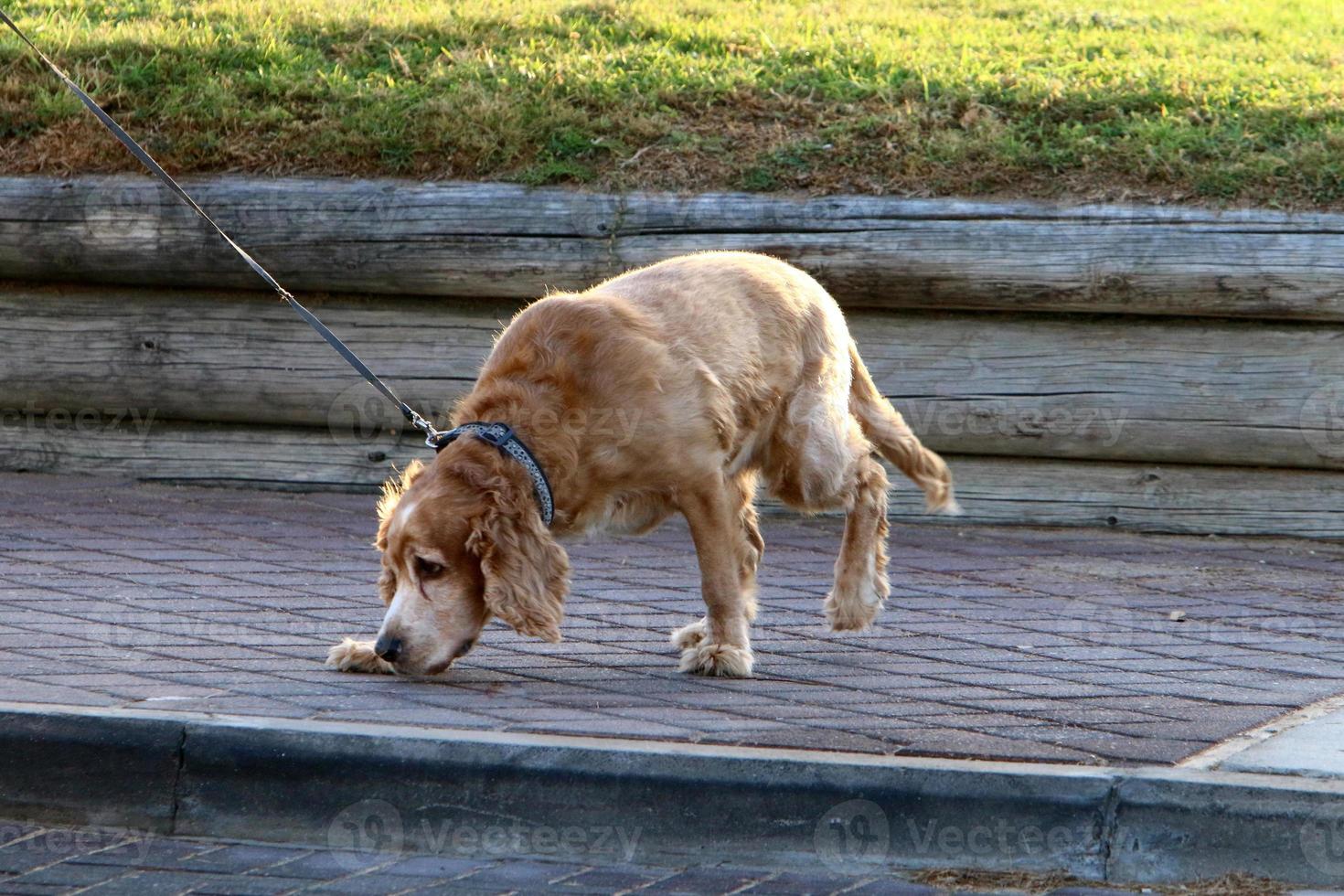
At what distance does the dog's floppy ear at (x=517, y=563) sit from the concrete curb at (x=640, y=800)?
407mm

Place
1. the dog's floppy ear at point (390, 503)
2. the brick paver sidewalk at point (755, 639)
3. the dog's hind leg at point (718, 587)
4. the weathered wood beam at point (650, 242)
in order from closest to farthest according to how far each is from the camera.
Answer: the brick paver sidewalk at point (755, 639) < the dog's floppy ear at point (390, 503) < the dog's hind leg at point (718, 587) < the weathered wood beam at point (650, 242)

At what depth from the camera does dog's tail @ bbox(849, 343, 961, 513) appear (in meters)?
5.21

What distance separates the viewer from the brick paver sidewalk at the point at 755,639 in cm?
390

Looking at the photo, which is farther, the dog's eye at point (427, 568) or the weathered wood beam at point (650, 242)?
the weathered wood beam at point (650, 242)

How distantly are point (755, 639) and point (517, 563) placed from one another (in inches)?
48.4

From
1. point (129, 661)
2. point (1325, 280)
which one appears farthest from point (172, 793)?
point (1325, 280)

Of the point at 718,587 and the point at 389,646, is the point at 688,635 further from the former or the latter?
the point at 389,646

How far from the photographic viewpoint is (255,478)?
23.5 ft

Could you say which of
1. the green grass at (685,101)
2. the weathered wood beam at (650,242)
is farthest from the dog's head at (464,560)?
the green grass at (685,101)

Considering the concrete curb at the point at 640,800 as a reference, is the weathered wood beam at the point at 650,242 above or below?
above

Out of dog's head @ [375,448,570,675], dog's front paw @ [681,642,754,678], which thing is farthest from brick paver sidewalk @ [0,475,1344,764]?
dog's head @ [375,448,570,675]

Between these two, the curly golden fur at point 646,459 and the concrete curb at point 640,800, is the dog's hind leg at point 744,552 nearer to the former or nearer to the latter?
the curly golden fur at point 646,459

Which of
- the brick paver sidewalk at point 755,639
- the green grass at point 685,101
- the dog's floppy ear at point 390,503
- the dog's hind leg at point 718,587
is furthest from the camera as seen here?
the green grass at point 685,101

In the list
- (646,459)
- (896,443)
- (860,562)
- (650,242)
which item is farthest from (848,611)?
(650,242)
